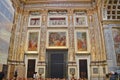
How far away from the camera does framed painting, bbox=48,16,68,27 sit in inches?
736

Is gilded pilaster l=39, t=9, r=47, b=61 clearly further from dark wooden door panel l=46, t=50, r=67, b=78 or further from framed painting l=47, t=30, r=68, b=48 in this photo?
dark wooden door panel l=46, t=50, r=67, b=78

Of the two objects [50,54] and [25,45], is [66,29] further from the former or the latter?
[25,45]

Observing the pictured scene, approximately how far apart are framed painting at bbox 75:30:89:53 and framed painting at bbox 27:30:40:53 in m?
4.22

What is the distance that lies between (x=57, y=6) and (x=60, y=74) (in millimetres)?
7708

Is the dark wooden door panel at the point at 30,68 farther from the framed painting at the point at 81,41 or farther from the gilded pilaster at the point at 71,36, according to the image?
the framed painting at the point at 81,41

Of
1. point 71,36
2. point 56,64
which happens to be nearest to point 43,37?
point 71,36

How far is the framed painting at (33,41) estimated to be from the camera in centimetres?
1800

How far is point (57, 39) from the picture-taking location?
1803cm

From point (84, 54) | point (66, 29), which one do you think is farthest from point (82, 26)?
point (84, 54)

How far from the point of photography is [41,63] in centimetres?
1723

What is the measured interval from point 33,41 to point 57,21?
3.48 metres

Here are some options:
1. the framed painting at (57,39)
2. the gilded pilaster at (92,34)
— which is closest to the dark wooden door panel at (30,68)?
the framed painting at (57,39)

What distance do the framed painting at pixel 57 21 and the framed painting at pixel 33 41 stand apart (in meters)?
1.85

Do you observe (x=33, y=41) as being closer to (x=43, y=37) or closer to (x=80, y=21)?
(x=43, y=37)
